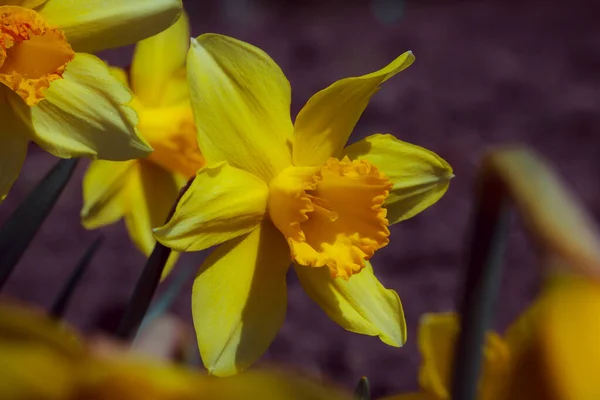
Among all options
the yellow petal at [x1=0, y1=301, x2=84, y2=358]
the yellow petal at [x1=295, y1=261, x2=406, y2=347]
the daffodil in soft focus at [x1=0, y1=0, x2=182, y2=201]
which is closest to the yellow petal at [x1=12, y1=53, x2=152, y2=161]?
the daffodil in soft focus at [x1=0, y1=0, x2=182, y2=201]

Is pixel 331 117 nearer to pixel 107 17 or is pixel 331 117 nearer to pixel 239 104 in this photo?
pixel 239 104

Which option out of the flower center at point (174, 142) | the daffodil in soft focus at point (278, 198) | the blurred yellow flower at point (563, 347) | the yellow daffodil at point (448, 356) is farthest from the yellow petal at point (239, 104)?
the blurred yellow flower at point (563, 347)

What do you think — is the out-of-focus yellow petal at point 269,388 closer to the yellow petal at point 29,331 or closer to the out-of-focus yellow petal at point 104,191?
the yellow petal at point 29,331

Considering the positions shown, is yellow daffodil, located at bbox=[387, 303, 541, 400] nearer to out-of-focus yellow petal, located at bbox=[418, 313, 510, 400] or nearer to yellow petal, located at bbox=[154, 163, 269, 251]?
out-of-focus yellow petal, located at bbox=[418, 313, 510, 400]

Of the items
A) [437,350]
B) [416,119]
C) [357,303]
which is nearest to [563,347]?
[357,303]

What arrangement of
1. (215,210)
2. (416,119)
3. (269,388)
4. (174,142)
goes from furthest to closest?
(416,119), (174,142), (215,210), (269,388)

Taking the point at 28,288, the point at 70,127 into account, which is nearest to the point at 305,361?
the point at 28,288
